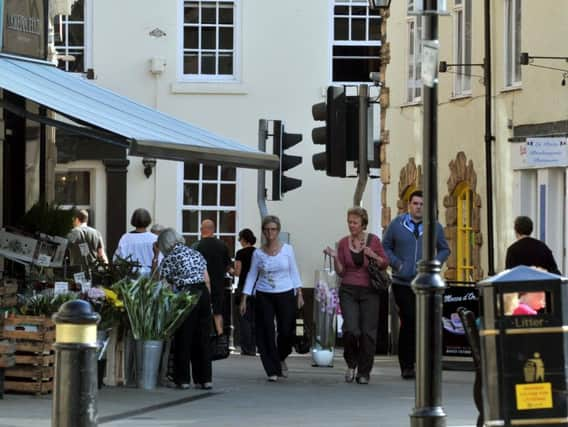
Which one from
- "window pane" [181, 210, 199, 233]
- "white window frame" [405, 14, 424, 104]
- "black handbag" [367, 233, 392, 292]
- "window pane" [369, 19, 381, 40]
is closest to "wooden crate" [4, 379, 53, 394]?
"black handbag" [367, 233, 392, 292]

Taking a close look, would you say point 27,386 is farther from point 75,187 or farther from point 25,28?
point 75,187

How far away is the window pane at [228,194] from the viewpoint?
3506 centimetres

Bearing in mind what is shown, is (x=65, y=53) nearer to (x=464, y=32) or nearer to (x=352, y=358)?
(x=464, y=32)

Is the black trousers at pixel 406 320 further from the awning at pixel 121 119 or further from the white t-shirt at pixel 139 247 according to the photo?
the awning at pixel 121 119

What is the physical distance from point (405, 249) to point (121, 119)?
Answer: 453 centimetres

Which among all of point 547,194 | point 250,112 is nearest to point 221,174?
point 250,112

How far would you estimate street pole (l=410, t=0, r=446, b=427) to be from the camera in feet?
38.9

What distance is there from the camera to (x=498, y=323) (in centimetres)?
1084

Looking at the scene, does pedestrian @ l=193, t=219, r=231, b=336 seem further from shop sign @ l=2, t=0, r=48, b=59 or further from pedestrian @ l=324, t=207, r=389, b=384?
shop sign @ l=2, t=0, r=48, b=59

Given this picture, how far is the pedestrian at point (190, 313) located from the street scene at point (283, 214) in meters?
0.02

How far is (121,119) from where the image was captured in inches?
623

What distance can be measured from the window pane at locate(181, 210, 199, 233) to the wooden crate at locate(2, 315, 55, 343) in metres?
19.1

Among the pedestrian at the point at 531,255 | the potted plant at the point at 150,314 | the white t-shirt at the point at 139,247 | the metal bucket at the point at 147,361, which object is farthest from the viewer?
the white t-shirt at the point at 139,247

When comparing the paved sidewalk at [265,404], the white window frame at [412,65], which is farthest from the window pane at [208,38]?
the paved sidewalk at [265,404]
